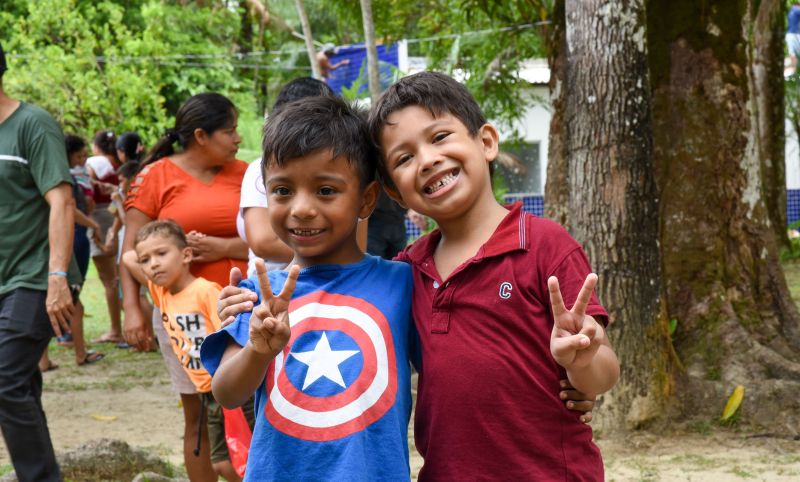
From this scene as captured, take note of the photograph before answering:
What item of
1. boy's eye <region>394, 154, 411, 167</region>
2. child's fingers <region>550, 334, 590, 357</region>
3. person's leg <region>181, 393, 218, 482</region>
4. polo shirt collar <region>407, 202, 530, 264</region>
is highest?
boy's eye <region>394, 154, 411, 167</region>

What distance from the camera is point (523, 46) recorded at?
12.4 metres

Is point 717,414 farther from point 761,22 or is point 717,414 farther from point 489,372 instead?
point 761,22

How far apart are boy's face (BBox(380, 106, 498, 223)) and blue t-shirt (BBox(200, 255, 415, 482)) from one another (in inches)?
9.5

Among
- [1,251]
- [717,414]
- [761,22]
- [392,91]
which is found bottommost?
[717,414]

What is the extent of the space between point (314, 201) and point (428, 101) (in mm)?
343

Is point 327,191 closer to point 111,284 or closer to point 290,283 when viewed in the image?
point 290,283

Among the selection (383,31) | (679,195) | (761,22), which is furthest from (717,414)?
(383,31)

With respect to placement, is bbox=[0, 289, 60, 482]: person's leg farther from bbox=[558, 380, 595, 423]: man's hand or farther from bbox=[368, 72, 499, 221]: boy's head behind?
bbox=[558, 380, 595, 423]: man's hand

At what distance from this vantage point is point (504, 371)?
215 cm

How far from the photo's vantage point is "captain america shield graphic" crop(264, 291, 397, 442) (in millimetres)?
2135

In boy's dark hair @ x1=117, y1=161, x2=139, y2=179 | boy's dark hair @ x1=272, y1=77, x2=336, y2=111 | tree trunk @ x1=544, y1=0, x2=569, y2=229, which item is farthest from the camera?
boy's dark hair @ x1=117, y1=161, x2=139, y2=179

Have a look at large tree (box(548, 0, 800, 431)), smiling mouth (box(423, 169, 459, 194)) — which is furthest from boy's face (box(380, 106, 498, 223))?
large tree (box(548, 0, 800, 431))

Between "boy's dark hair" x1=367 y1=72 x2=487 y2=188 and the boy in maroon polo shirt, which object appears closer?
the boy in maroon polo shirt

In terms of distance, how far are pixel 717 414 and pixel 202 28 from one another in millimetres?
21129
